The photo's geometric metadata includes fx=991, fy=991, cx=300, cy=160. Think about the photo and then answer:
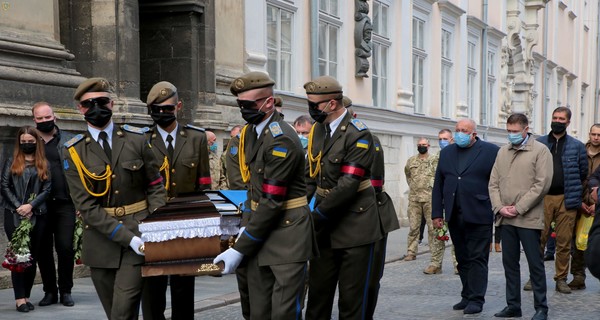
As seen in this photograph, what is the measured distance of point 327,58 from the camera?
65.9 feet

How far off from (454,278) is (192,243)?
7093 millimetres

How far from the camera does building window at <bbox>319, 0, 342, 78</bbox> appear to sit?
64.8 ft

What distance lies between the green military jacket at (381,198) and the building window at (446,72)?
67.3ft

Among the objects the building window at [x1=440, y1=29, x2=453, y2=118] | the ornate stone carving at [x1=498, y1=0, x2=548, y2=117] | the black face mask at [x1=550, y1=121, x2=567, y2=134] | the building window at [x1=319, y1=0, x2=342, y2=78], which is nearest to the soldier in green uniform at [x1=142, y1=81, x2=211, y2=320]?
the black face mask at [x1=550, y1=121, x2=567, y2=134]

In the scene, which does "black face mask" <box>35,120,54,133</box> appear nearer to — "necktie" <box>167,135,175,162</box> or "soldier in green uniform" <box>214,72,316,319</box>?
"necktie" <box>167,135,175,162</box>

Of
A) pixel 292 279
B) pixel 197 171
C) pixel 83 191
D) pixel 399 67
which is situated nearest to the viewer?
pixel 292 279

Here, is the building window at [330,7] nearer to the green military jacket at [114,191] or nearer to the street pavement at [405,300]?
the street pavement at [405,300]

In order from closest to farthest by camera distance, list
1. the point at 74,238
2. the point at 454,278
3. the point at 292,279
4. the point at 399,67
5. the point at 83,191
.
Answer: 1. the point at 292,279
2. the point at 83,191
3. the point at 74,238
4. the point at 454,278
5. the point at 399,67

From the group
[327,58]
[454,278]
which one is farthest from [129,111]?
[327,58]

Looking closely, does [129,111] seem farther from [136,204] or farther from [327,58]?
[327,58]

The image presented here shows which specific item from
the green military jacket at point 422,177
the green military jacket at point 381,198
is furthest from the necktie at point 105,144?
the green military jacket at point 422,177

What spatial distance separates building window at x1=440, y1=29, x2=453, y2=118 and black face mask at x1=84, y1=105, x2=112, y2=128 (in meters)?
22.2

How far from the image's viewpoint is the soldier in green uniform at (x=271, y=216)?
567 centimetres

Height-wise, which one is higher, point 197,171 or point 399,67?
point 399,67
